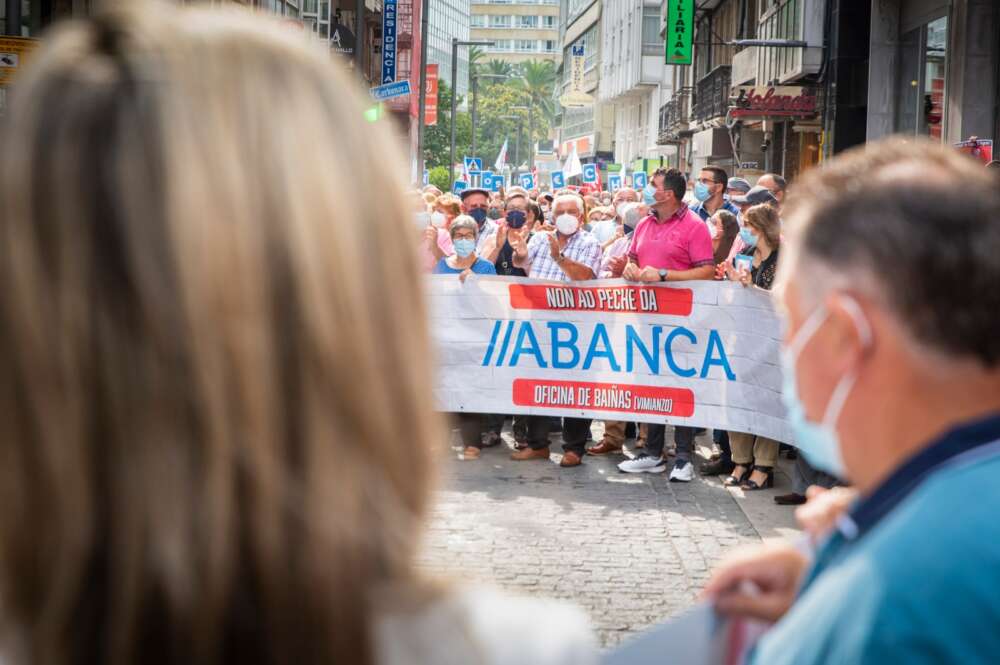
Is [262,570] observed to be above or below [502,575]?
above

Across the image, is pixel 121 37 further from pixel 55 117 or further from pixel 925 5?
pixel 925 5

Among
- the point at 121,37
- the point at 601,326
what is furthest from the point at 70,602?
the point at 601,326

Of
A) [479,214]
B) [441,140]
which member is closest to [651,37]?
[441,140]

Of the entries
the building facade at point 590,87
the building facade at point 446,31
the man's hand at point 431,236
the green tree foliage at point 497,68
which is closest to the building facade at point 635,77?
the building facade at point 590,87

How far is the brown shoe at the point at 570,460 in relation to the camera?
1062 cm

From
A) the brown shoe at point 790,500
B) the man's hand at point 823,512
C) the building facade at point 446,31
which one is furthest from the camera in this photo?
the building facade at point 446,31

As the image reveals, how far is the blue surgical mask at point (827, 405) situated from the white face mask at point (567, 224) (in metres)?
9.12

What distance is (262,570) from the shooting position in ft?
3.44

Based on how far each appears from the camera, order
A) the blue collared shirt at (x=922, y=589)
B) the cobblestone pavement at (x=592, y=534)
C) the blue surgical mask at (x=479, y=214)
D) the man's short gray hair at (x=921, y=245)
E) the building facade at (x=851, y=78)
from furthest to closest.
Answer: the building facade at (x=851, y=78), the blue surgical mask at (x=479, y=214), the cobblestone pavement at (x=592, y=534), the man's short gray hair at (x=921, y=245), the blue collared shirt at (x=922, y=589)

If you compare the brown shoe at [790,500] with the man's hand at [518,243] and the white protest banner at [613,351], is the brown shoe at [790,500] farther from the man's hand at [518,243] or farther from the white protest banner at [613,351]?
the man's hand at [518,243]

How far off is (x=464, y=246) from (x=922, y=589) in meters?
A: 10.0

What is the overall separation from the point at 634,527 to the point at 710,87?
34908 millimetres

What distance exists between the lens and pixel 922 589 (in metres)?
1.35

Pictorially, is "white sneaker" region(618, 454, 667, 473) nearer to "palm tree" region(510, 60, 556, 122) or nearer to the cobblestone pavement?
the cobblestone pavement
